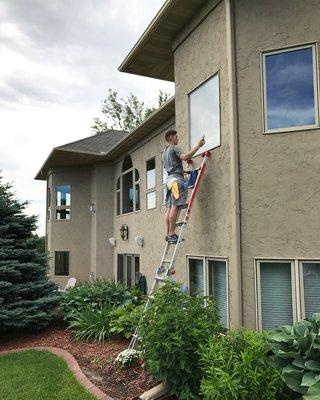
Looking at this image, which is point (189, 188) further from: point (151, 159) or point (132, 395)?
point (151, 159)

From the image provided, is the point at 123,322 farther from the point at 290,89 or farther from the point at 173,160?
the point at 290,89

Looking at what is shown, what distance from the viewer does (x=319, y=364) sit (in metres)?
4.54

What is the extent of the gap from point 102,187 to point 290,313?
12.2 meters

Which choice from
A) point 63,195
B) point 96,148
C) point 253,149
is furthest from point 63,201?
point 253,149

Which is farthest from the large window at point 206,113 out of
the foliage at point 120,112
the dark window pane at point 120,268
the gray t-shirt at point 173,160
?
the foliage at point 120,112

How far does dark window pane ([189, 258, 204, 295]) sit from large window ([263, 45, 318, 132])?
2.73 m

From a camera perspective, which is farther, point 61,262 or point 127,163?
point 61,262

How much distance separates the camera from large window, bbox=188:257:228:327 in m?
6.37

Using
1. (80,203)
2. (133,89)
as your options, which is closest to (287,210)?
(80,203)

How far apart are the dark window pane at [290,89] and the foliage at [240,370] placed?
3114mm

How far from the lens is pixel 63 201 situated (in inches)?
728

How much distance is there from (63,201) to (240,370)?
15.1 meters

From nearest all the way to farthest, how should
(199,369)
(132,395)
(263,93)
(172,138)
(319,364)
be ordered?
(319,364), (199,369), (132,395), (263,93), (172,138)

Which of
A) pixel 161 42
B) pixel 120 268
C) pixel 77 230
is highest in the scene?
pixel 161 42
